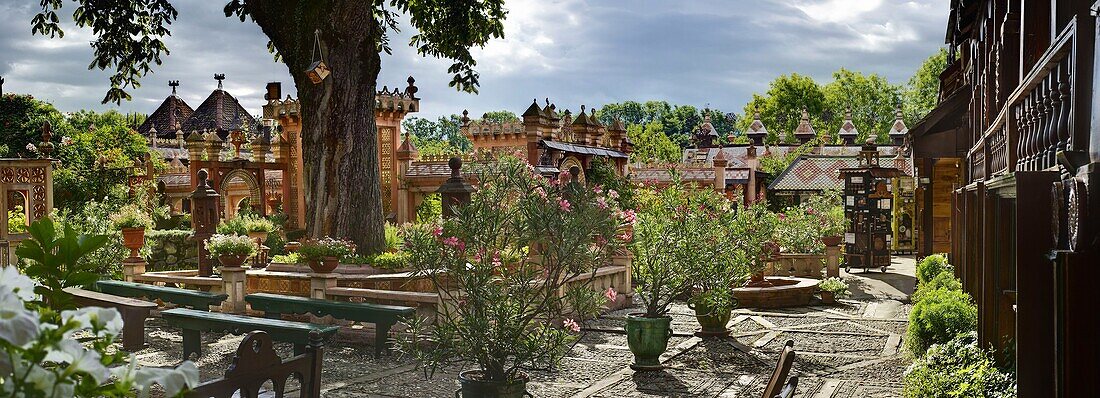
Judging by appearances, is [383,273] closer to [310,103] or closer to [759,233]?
[310,103]

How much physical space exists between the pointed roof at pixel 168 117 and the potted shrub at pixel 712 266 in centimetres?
4431

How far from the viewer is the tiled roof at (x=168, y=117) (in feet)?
164

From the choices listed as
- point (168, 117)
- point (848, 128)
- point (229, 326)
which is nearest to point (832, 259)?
point (229, 326)

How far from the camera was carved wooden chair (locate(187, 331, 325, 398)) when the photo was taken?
11.2 feet

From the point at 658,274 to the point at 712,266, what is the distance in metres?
0.92

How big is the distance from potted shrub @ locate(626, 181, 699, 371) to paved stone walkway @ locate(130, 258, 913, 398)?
0.95 ft

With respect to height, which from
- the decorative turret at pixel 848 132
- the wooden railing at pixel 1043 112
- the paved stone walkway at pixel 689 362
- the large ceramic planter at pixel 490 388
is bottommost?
the paved stone walkway at pixel 689 362

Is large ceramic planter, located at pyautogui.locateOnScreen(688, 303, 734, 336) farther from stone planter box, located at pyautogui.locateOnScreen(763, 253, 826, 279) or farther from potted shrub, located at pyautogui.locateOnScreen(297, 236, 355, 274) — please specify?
stone planter box, located at pyautogui.locateOnScreen(763, 253, 826, 279)

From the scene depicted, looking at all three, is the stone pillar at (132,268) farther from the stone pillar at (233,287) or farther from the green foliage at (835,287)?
the green foliage at (835,287)

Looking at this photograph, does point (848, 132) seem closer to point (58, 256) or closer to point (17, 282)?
point (58, 256)

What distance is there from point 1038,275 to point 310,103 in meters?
12.2

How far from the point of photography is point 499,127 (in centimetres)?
2331

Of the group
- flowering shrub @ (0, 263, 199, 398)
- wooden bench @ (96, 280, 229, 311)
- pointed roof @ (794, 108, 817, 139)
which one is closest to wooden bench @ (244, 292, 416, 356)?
wooden bench @ (96, 280, 229, 311)

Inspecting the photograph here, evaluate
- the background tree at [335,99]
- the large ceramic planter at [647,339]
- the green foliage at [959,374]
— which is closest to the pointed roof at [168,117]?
the background tree at [335,99]
